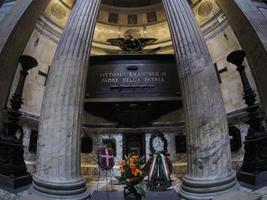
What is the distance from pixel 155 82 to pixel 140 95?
90 centimetres

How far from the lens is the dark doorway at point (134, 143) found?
387 inches

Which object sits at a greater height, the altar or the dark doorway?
the dark doorway

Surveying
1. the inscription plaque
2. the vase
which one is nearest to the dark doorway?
the inscription plaque

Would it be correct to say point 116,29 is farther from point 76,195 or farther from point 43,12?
point 76,195

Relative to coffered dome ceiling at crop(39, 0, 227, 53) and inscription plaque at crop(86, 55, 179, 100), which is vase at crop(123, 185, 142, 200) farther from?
coffered dome ceiling at crop(39, 0, 227, 53)

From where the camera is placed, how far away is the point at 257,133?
615 centimetres

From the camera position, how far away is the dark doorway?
982 centimetres

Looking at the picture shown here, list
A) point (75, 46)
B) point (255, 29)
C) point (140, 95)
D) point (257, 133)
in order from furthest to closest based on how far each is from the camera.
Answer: point (140, 95) < point (255, 29) < point (257, 133) < point (75, 46)

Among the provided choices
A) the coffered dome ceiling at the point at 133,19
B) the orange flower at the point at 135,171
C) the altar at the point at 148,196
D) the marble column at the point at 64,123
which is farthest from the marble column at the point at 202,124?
the coffered dome ceiling at the point at 133,19

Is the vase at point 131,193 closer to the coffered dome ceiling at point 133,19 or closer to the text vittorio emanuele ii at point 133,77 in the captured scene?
the text vittorio emanuele ii at point 133,77

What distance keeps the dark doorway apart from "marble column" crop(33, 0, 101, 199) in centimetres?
519

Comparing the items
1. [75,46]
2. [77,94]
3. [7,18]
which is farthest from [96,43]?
[77,94]

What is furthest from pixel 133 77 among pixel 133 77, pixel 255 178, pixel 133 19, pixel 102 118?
pixel 255 178

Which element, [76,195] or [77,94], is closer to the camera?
[76,195]
